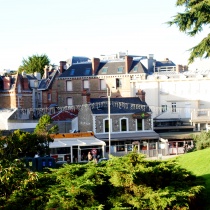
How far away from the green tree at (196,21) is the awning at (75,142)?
1903 cm

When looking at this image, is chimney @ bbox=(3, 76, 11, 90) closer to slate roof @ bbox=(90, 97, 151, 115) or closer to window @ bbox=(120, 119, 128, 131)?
slate roof @ bbox=(90, 97, 151, 115)

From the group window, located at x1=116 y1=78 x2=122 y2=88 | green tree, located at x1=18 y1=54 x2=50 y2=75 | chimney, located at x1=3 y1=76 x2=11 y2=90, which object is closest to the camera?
chimney, located at x1=3 y1=76 x2=11 y2=90

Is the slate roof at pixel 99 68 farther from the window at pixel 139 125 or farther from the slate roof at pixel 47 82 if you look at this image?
the window at pixel 139 125

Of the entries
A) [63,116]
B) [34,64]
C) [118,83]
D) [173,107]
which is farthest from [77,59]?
[63,116]

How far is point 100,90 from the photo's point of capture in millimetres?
69500

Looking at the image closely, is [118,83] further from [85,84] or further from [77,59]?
[77,59]

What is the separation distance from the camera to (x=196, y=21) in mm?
23984

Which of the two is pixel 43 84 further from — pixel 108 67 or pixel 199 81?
pixel 199 81

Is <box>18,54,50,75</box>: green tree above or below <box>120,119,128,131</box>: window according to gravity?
above

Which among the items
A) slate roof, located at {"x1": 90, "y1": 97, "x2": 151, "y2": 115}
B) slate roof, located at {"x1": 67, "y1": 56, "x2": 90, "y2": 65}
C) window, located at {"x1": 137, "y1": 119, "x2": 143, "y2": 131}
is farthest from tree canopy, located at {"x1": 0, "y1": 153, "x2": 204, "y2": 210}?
slate roof, located at {"x1": 67, "y1": 56, "x2": 90, "y2": 65}

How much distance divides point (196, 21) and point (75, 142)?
819 inches

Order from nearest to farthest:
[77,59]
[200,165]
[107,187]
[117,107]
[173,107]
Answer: [107,187], [200,165], [117,107], [173,107], [77,59]

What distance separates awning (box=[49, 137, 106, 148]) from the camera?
1617 inches

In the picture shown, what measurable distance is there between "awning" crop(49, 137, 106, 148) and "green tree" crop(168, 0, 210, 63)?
19029 mm
